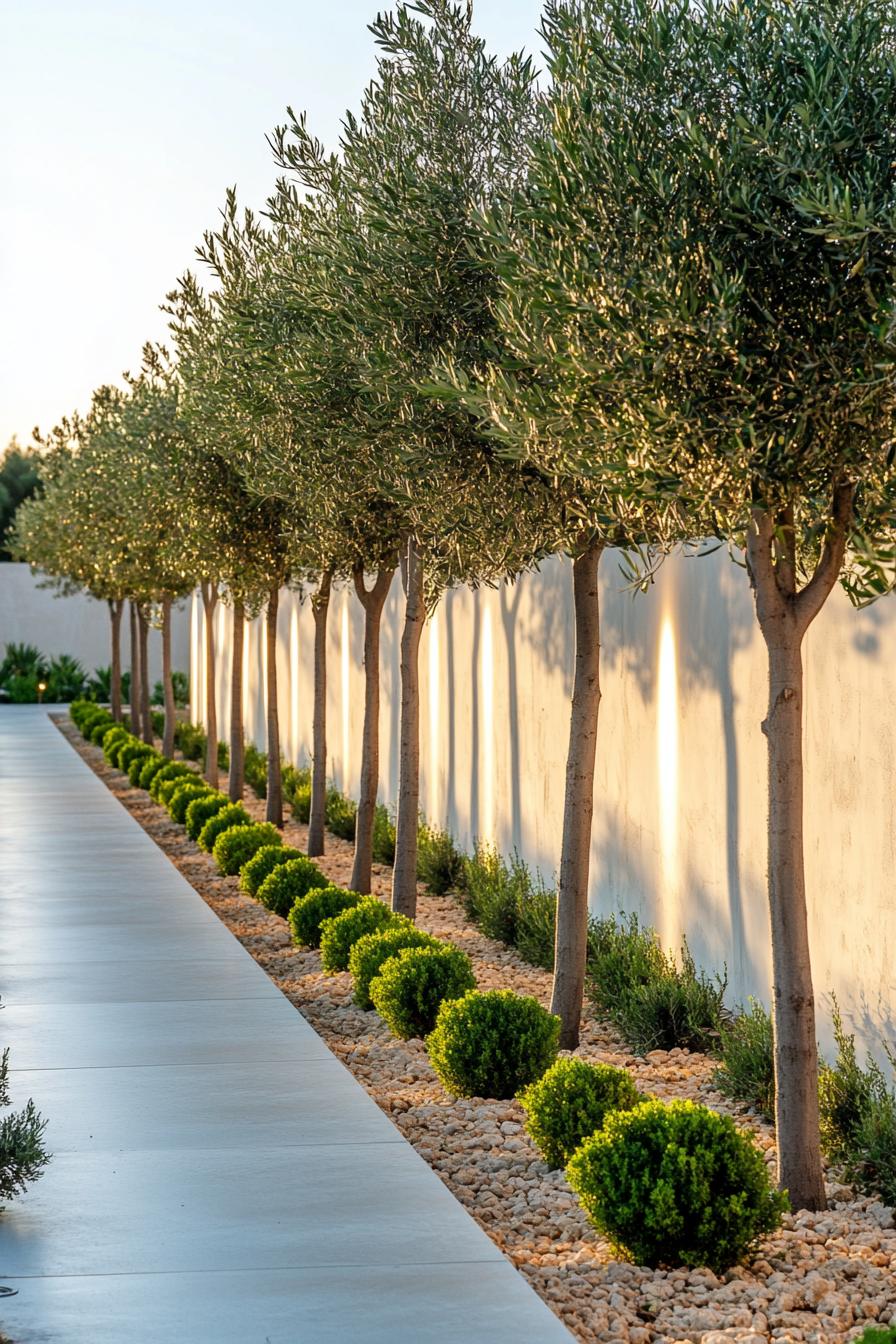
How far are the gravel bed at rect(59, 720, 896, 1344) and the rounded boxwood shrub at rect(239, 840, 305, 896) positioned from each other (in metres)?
2.93

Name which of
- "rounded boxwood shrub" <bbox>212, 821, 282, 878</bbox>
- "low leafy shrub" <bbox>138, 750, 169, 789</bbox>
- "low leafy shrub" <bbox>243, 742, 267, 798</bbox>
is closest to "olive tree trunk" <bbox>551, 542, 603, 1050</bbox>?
"rounded boxwood shrub" <bbox>212, 821, 282, 878</bbox>

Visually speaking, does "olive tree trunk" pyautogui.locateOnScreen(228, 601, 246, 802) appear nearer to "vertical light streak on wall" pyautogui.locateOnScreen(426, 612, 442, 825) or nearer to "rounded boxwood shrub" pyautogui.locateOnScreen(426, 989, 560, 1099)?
"vertical light streak on wall" pyautogui.locateOnScreen(426, 612, 442, 825)

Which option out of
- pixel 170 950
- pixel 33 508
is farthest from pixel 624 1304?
pixel 33 508

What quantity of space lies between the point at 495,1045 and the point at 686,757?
238 centimetres

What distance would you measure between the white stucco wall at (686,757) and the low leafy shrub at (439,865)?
20 centimetres

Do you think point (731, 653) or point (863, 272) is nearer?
point (863, 272)

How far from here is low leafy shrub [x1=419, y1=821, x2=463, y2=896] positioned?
13.4 m

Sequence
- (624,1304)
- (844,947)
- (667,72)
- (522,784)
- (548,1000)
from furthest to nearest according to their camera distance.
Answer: (522,784), (548,1000), (844,947), (667,72), (624,1304)

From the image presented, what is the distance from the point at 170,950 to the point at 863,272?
6317mm

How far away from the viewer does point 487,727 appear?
1314 cm

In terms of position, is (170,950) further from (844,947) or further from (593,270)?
(593,270)

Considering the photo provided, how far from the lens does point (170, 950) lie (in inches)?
387

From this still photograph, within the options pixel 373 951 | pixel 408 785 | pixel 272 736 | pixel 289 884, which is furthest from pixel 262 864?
pixel 272 736

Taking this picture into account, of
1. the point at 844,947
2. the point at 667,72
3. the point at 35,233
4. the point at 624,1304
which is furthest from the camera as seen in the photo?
the point at 35,233
